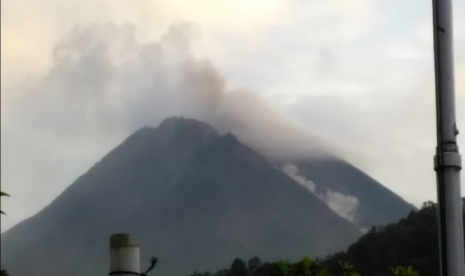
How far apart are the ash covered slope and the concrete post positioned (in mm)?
103912

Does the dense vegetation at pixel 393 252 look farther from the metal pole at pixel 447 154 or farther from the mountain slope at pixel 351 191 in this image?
the mountain slope at pixel 351 191

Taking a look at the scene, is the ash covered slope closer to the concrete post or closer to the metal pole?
the concrete post

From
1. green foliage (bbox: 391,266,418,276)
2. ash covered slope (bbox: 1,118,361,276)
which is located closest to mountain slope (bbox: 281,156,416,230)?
ash covered slope (bbox: 1,118,361,276)

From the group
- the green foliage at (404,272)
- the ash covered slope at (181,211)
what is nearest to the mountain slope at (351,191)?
the ash covered slope at (181,211)

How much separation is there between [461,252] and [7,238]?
4127 inches

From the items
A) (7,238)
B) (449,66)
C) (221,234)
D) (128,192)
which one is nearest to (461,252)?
(449,66)

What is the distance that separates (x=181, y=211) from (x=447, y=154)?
141 m

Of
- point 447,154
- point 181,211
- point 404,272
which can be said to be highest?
point 181,211

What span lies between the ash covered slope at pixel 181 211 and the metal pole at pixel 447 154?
104300 millimetres

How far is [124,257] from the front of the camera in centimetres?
682

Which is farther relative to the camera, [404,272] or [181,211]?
[181,211]

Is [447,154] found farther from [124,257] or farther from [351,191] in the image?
[351,191]

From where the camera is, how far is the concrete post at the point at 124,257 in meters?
6.79

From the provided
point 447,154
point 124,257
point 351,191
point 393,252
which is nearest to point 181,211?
point 351,191
